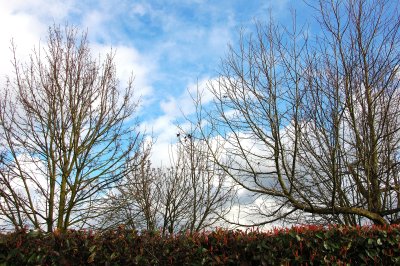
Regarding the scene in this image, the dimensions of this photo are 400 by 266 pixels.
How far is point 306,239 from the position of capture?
3.96 metres

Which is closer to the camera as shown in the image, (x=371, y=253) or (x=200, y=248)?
(x=200, y=248)

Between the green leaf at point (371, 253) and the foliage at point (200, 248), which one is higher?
the foliage at point (200, 248)

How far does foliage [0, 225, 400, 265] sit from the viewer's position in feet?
12.2

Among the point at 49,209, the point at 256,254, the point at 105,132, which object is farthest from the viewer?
the point at 105,132

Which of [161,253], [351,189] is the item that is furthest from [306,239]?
[351,189]

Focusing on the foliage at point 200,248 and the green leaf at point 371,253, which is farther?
the green leaf at point 371,253

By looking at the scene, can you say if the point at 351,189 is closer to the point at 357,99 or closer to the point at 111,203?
the point at 357,99

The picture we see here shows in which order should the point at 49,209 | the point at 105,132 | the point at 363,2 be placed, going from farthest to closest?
the point at 105,132 → the point at 49,209 → the point at 363,2

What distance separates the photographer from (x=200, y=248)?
3.84 m

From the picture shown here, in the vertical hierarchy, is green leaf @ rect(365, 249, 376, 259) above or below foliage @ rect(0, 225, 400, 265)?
below

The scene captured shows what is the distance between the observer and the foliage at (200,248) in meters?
3.72

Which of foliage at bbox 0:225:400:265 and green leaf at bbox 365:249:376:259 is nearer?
foliage at bbox 0:225:400:265

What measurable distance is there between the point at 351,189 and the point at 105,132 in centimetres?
534

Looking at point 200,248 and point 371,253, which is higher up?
point 200,248
